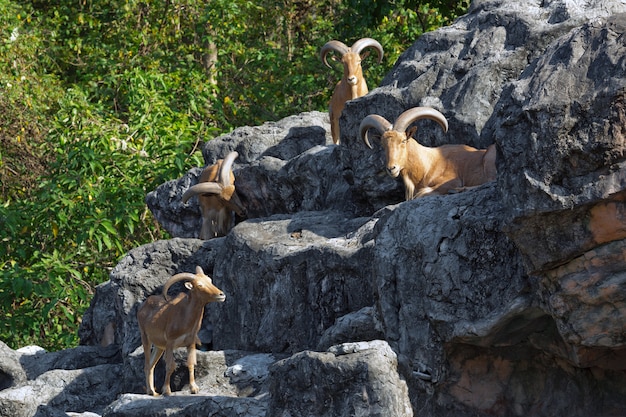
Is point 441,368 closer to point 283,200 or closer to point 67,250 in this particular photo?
point 283,200

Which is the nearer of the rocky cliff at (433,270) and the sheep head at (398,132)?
the rocky cliff at (433,270)

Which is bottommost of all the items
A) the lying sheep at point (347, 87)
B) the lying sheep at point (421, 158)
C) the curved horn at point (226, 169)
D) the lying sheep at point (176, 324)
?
the lying sheep at point (176, 324)

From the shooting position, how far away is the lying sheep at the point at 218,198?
→ 1451cm

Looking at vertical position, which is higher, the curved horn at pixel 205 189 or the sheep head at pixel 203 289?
the curved horn at pixel 205 189

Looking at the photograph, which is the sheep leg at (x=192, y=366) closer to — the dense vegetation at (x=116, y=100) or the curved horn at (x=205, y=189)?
the curved horn at (x=205, y=189)

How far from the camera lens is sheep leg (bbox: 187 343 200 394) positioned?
449 inches

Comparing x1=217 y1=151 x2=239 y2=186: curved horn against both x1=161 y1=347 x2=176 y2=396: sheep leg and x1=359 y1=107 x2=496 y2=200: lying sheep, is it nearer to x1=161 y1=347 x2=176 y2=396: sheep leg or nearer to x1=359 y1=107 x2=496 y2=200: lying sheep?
x1=359 y1=107 x2=496 y2=200: lying sheep

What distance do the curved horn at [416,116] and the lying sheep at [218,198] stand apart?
3104 millimetres

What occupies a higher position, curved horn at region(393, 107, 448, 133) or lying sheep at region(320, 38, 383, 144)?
lying sheep at region(320, 38, 383, 144)

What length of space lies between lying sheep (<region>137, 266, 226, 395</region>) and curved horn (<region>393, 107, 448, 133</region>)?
2.28 metres

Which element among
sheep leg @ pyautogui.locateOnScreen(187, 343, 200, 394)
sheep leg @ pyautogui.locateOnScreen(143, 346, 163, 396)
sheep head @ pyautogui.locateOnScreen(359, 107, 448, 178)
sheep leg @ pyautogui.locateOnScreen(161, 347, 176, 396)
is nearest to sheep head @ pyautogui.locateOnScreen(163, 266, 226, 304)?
sheep leg @ pyautogui.locateOnScreen(187, 343, 200, 394)

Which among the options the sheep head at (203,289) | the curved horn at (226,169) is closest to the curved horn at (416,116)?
the sheep head at (203,289)

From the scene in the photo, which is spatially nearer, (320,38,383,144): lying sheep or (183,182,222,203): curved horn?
(183,182,222,203): curved horn

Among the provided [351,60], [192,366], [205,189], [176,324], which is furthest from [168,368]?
[351,60]
